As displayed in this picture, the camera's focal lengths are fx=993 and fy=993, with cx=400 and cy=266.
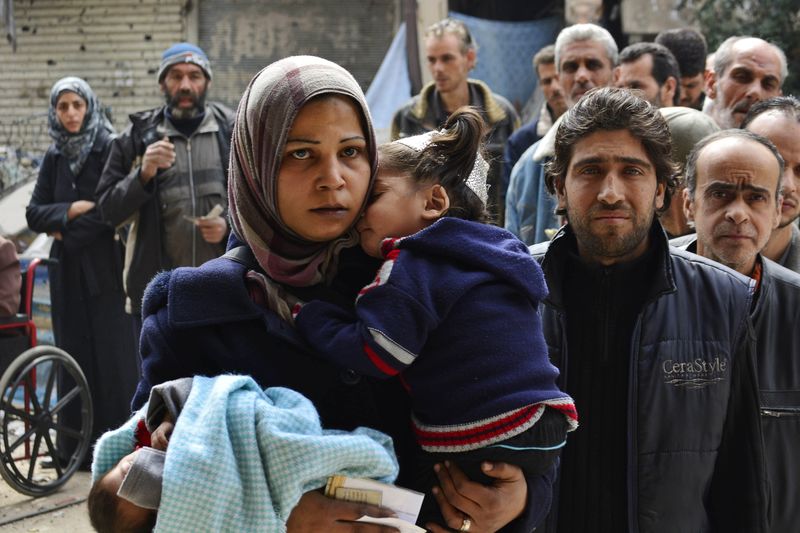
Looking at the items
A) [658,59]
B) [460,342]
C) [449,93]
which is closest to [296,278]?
[460,342]

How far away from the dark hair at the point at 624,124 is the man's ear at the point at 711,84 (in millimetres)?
2771

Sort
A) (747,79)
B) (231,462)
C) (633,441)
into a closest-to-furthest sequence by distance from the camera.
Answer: (231,462)
(633,441)
(747,79)

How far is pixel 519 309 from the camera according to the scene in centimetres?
175

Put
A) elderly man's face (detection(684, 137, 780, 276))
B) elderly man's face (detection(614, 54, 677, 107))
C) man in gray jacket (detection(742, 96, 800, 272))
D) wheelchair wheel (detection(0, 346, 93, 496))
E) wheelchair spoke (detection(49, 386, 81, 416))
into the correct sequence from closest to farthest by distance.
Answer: elderly man's face (detection(684, 137, 780, 276))
man in gray jacket (detection(742, 96, 800, 272))
elderly man's face (detection(614, 54, 677, 107))
wheelchair wheel (detection(0, 346, 93, 496))
wheelchair spoke (detection(49, 386, 81, 416))

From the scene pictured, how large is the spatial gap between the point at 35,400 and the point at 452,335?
16.2 feet

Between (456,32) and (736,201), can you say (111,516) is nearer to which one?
(736,201)

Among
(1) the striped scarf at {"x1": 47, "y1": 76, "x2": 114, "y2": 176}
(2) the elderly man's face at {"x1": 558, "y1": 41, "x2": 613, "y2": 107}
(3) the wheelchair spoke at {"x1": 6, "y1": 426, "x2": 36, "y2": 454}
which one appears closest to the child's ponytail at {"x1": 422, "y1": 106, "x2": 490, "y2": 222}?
(2) the elderly man's face at {"x1": 558, "y1": 41, "x2": 613, "y2": 107}

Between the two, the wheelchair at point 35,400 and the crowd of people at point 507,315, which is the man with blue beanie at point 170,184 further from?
the crowd of people at point 507,315

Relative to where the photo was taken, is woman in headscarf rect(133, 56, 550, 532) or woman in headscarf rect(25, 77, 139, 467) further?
woman in headscarf rect(25, 77, 139, 467)

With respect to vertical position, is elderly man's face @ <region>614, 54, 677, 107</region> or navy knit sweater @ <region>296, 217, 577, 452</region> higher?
elderly man's face @ <region>614, 54, 677, 107</region>

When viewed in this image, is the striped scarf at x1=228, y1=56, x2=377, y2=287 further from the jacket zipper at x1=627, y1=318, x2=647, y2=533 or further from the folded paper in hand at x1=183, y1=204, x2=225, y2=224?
the folded paper in hand at x1=183, y1=204, x2=225, y2=224

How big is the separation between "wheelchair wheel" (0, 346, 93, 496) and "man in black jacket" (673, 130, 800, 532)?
407 cm

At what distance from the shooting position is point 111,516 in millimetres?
1655

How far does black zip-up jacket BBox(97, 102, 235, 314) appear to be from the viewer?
19.6 ft
